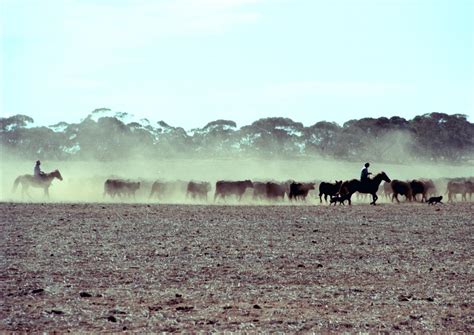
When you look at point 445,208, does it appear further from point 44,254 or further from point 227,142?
point 227,142

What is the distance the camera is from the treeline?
118 m

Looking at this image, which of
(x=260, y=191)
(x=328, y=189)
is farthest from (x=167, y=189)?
(x=328, y=189)

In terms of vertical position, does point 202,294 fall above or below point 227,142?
below

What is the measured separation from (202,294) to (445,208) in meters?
22.7

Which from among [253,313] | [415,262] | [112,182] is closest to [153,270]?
[253,313]

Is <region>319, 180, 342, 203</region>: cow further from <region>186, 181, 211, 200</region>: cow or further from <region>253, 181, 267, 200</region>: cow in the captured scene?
<region>186, 181, 211, 200</region>: cow

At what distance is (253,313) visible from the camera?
12547mm

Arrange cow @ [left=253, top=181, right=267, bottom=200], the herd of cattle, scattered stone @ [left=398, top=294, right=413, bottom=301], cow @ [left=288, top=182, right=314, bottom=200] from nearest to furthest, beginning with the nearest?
scattered stone @ [left=398, top=294, right=413, bottom=301]
cow @ [left=288, top=182, right=314, bottom=200]
the herd of cattle
cow @ [left=253, top=181, right=267, bottom=200]

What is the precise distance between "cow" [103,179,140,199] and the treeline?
68920mm

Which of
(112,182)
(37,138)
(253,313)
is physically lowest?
(253,313)

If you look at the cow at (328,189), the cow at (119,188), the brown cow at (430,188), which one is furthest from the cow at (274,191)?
the brown cow at (430,188)

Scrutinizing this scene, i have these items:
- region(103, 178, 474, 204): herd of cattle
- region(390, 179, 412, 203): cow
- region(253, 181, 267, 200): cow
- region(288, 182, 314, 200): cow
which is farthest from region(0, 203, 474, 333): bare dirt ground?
region(253, 181, 267, 200): cow

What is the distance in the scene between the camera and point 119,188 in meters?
46.8

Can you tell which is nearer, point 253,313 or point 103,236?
point 253,313
